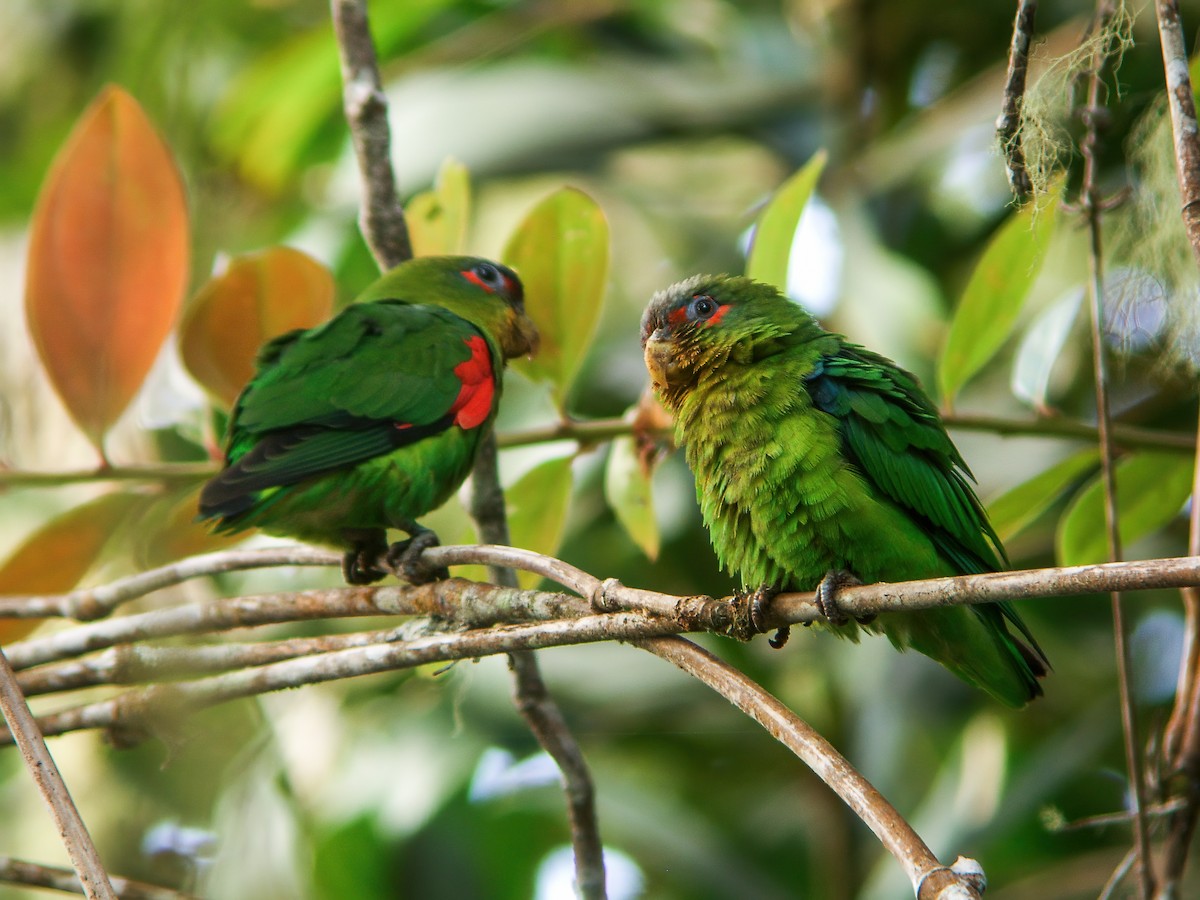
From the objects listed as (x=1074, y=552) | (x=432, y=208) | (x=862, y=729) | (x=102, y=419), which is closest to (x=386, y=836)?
(x=862, y=729)

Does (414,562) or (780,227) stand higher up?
(780,227)

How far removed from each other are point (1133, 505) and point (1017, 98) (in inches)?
56.4

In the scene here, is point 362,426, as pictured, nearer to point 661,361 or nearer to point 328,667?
point 661,361

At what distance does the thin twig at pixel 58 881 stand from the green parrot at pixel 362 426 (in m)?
0.88

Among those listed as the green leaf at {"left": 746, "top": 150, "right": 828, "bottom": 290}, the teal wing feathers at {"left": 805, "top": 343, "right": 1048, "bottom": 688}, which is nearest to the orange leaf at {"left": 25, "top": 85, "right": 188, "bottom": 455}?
the green leaf at {"left": 746, "top": 150, "right": 828, "bottom": 290}

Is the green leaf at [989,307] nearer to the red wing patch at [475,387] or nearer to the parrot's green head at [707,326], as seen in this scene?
the parrot's green head at [707,326]

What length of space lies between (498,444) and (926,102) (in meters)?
3.00

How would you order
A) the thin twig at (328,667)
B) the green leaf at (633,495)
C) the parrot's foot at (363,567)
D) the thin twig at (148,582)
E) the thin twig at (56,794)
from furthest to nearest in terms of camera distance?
1. the parrot's foot at (363,567)
2. the green leaf at (633,495)
3. the thin twig at (148,582)
4. the thin twig at (328,667)
5. the thin twig at (56,794)

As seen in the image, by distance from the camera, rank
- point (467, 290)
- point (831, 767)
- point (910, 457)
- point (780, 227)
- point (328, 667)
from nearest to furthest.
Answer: point (831, 767) < point (328, 667) < point (910, 457) < point (780, 227) < point (467, 290)

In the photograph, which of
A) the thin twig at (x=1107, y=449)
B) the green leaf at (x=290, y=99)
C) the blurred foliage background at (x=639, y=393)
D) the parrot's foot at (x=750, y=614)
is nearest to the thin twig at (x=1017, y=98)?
the thin twig at (x=1107, y=449)

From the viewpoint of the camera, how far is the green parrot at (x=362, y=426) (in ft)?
10.2

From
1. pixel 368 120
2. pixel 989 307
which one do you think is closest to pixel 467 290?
pixel 368 120

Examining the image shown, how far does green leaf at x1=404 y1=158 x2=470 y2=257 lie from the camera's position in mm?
3271

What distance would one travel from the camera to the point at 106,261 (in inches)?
121
